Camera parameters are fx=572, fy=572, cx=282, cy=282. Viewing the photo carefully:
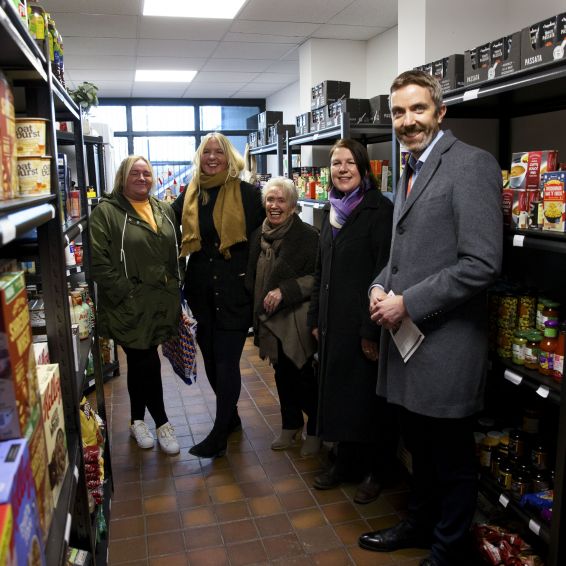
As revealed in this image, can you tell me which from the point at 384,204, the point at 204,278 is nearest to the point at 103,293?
the point at 204,278

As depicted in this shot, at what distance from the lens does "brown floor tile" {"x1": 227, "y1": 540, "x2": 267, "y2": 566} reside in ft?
7.72

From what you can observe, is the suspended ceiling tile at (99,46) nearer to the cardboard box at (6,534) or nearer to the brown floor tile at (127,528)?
the brown floor tile at (127,528)

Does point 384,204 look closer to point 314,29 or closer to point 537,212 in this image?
point 537,212

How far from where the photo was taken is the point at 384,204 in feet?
8.32

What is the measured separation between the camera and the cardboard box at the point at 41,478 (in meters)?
1.08

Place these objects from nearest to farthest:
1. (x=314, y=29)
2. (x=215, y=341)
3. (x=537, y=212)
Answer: (x=537, y=212) < (x=215, y=341) < (x=314, y=29)

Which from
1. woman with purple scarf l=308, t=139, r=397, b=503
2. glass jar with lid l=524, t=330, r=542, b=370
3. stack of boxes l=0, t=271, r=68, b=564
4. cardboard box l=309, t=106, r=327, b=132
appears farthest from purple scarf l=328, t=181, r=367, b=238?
cardboard box l=309, t=106, r=327, b=132

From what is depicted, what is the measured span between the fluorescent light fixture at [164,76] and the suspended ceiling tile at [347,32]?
97.4 inches

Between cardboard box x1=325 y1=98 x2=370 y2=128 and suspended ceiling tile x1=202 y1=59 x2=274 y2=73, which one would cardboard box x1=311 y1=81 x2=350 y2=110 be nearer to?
cardboard box x1=325 y1=98 x2=370 y2=128

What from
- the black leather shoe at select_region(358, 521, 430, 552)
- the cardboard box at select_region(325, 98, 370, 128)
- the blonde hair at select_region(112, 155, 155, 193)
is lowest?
the black leather shoe at select_region(358, 521, 430, 552)

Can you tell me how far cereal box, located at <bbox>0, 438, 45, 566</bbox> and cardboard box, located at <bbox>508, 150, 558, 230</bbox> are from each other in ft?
5.67

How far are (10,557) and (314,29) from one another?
5.29 meters

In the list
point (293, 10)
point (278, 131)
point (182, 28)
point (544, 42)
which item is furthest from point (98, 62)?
point (544, 42)

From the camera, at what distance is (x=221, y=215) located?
3074mm
